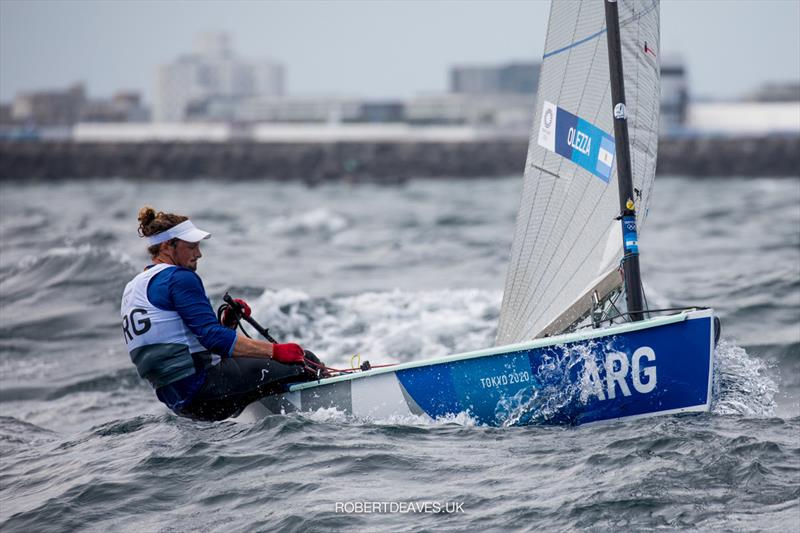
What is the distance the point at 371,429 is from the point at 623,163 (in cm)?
204

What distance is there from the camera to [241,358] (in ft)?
21.5

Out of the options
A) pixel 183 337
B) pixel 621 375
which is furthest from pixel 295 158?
pixel 621 375

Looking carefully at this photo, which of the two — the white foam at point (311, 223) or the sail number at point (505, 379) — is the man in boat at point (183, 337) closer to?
the sail number at point (505, 379)

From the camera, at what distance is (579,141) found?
22.4ft

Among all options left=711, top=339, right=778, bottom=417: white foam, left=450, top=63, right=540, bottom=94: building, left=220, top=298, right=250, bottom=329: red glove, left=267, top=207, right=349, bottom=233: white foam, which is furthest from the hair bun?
left=450, top=63, right=540, bottom=94: building

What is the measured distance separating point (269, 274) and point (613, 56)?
8933 millimetres

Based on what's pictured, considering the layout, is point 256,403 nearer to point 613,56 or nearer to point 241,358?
point 241,358

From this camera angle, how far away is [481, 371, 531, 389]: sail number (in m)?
6.12

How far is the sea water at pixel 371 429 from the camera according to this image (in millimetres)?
5250

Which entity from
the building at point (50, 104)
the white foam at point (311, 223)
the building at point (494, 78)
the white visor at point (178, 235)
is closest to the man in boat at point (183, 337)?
the white visor at point (178, 235)

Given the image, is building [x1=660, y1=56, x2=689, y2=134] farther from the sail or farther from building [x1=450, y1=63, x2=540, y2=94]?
the sail

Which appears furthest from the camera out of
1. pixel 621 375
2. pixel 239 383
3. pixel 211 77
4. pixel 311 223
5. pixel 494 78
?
pixel 211 77

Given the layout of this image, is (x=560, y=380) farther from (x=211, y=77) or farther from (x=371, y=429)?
(x=211, y=77)

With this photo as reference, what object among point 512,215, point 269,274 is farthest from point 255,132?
point 269,274
